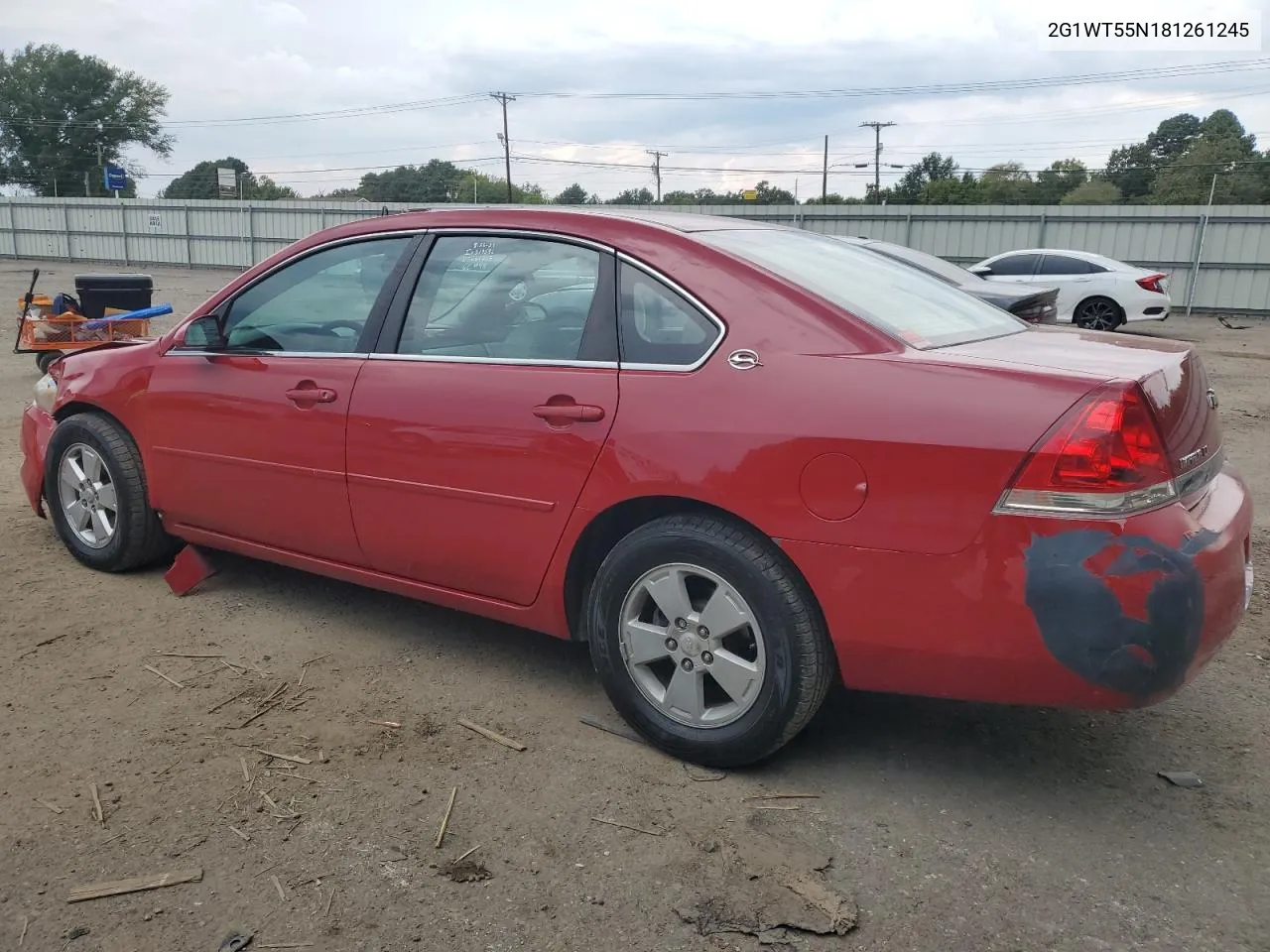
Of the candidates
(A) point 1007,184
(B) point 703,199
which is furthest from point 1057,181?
(B) point 703,199

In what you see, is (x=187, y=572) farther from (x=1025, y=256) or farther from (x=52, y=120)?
(x=52, y=120)

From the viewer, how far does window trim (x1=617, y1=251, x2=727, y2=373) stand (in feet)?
9.39

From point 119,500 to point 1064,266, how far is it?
615 inches

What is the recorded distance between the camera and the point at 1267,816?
2.72m

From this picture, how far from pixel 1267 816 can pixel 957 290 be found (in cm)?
199

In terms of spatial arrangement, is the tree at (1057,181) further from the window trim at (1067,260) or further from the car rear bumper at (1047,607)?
the car rear bumper at (1047,607)

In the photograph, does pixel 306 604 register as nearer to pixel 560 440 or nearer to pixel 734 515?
pixel 560 440

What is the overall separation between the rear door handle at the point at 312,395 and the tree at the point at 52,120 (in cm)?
7264

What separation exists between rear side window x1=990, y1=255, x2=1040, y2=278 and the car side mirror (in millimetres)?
15029

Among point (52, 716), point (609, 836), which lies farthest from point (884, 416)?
point (52, 716)

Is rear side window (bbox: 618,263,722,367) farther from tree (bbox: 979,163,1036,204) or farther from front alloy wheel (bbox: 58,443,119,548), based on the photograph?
tree (bbox: 979,163,1036,204)

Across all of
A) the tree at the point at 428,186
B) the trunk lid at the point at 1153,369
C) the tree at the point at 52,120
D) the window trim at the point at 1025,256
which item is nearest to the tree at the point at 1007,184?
the tree at the point at 428,186

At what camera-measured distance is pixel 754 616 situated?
9.03 ft

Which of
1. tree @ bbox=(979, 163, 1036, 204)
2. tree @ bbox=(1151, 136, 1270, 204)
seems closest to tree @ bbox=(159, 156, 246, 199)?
tree @ bbox=(979, 163, 1036, 204)
